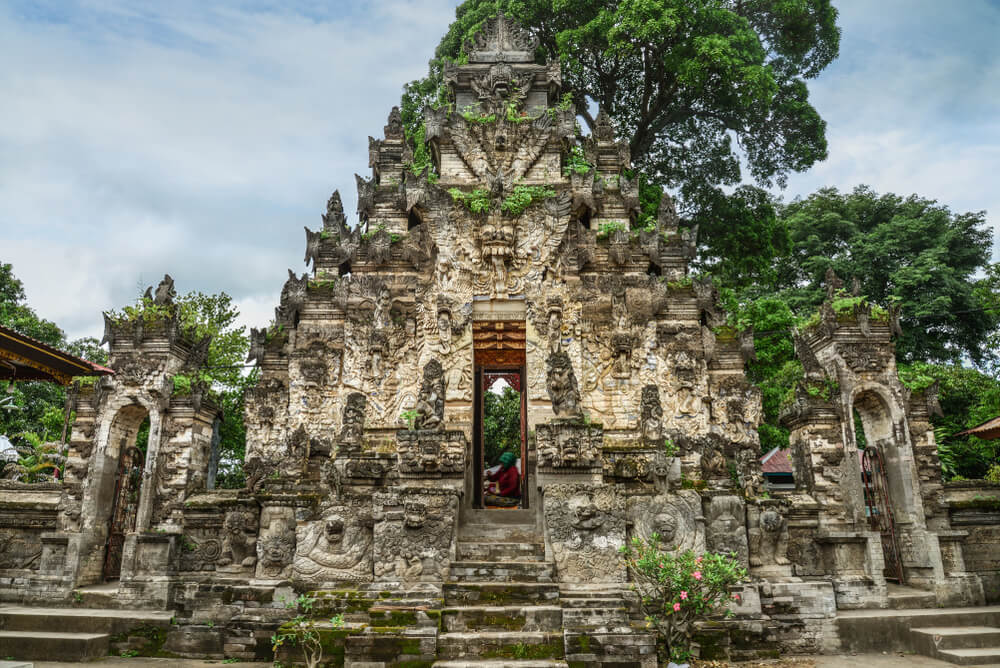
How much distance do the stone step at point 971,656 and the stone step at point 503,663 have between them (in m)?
5.37

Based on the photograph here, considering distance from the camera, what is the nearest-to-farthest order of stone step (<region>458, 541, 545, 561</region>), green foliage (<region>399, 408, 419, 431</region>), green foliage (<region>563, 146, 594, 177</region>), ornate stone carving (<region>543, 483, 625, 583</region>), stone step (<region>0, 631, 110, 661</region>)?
ornate stone carving (<region>543, 483, 625, 583</region>) < stone step (<region>0, 631, 110, 661</region>) < stone step (<region>458, 541, 545, 561</region>) < green foliage (<region>399, 408, 419, 431</region>) < green foliage (<region>563, 146, 594, 177</region>)

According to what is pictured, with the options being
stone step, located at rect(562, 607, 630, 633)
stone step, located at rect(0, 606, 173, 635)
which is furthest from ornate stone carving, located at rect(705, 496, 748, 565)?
stone step, located at rect(0, 606, 173, 635)

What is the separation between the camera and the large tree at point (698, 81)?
1728 cm

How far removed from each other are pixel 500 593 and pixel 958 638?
249 inches

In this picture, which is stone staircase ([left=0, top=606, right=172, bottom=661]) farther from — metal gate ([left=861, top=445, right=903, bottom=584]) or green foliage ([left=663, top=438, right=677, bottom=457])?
metal gate ([left=861, top=445, right=903, bottom=584])

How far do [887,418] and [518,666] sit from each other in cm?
837

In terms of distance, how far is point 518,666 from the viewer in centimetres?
637

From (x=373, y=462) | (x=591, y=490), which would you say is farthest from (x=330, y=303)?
(x=591, y=490)

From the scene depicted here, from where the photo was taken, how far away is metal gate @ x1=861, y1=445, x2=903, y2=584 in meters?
10.8

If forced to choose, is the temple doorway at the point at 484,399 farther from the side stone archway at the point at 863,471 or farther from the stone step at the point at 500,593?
the side stone archway at the point at 863,471

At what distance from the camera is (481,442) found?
12141 mm

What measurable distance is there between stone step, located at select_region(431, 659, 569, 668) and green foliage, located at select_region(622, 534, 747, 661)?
1.29 m

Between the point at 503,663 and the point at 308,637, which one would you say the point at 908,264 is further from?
the point at 308,637

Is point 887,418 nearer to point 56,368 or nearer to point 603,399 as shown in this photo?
point 603,399
